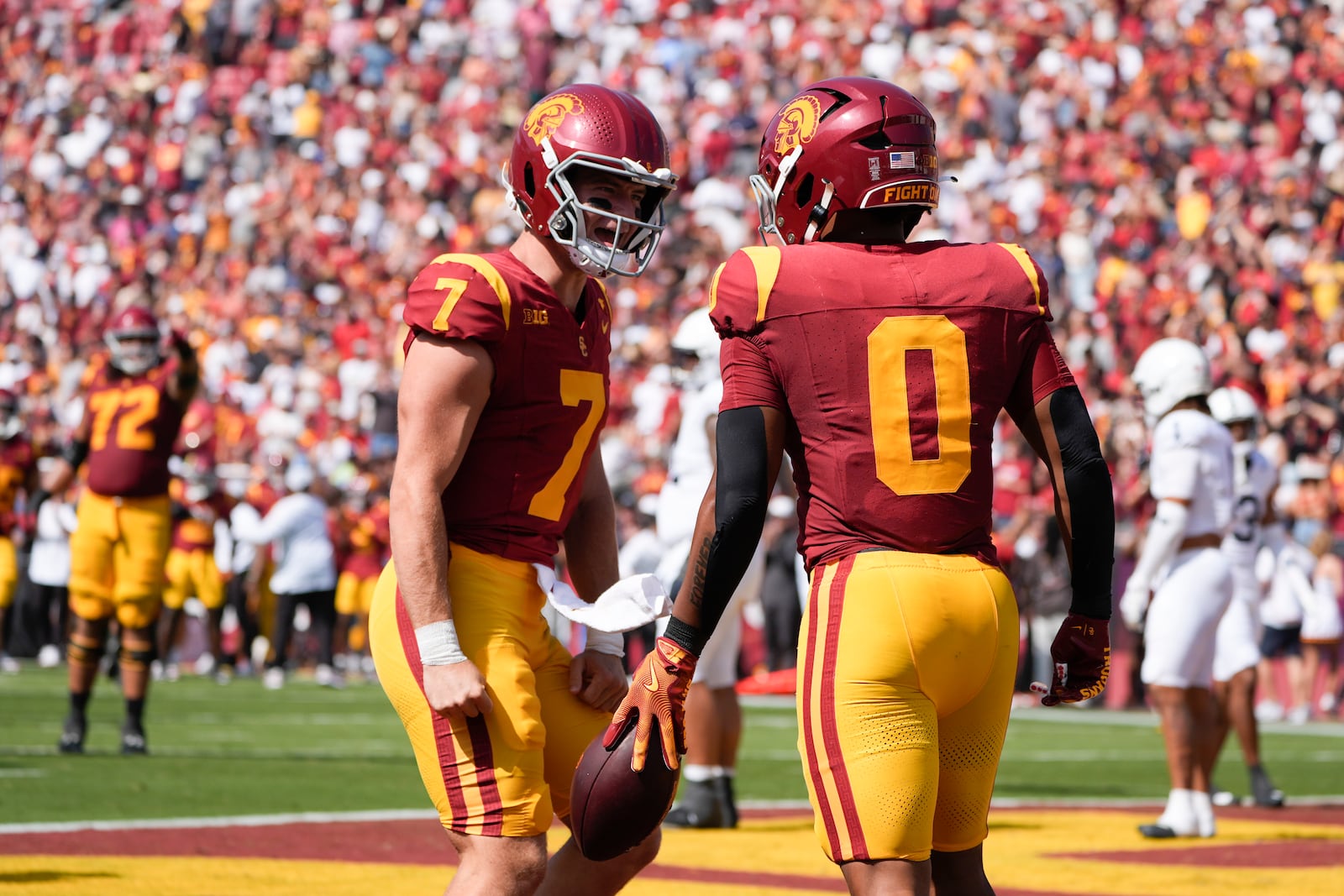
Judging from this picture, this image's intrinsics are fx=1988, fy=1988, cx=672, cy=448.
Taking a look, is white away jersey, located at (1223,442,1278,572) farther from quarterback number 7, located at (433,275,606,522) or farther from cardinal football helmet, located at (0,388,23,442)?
cardinal football helmet, located at (0,388,23,442)

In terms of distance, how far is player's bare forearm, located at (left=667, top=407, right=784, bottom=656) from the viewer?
365cm

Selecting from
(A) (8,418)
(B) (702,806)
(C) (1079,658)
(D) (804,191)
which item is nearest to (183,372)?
(B) (702,806)

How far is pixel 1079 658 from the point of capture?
3.92 m

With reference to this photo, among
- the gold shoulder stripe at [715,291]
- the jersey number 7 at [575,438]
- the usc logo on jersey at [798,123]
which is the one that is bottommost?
the jersey number 7 at [575,438]

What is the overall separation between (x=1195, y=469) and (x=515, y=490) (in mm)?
4693

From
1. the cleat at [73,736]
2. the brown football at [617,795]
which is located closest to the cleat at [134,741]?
the cleat at [73,736]

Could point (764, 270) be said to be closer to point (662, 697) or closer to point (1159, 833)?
point (662, 697)

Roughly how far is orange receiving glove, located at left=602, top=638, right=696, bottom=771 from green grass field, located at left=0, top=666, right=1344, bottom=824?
4884 mm

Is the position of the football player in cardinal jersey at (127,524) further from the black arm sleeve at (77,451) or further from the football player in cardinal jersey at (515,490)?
the football player in cardinal jersey at (515,490)

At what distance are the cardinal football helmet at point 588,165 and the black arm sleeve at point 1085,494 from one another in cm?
97

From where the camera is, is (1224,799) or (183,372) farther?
(183,372)

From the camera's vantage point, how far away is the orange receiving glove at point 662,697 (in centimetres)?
364

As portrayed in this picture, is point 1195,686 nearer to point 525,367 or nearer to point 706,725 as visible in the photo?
point 706,725

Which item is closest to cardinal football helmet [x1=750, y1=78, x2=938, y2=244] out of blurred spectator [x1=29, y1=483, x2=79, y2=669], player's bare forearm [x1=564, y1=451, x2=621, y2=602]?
player's bare forearm [x1=564, y1=451, x2=621, y2=602]
